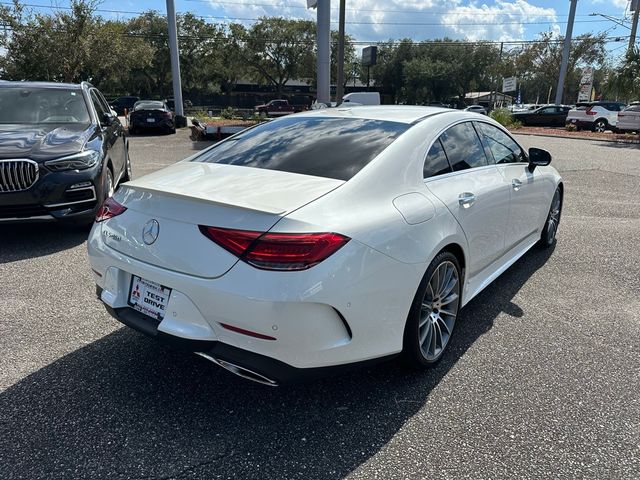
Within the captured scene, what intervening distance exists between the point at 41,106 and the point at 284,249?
5867 millimetres

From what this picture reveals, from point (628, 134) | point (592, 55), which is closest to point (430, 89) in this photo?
point (592, 55)

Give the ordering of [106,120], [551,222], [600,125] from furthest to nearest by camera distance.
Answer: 1. [600,125]
2. [106,120]
3. [551,222]

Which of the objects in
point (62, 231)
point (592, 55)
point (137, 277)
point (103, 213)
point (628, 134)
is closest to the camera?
point (137, 277)

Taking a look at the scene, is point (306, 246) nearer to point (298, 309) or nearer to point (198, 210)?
point (298, 309)

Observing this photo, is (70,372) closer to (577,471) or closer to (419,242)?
(419,242)

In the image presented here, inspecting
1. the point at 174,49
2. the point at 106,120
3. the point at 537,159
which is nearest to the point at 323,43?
the point at 174,49

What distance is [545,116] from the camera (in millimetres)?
30469

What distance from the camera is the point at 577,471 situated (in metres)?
2.26

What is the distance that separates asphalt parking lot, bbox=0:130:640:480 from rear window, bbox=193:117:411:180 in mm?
1271

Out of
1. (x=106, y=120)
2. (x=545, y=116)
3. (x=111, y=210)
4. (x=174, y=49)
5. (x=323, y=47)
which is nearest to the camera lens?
(x=111, y=210)

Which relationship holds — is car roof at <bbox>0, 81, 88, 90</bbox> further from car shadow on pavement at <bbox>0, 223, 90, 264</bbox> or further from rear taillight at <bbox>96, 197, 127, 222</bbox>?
rear taillight at <bbox>96, 197, 127, 222</bbox>

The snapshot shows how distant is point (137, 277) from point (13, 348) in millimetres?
1306

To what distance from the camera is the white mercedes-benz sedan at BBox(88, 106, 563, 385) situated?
86.9 inches

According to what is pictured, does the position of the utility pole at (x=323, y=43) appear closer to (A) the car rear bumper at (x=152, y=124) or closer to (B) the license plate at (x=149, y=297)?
(A) the car rear bumper at (x=152, y=124)
